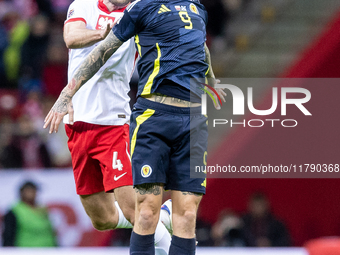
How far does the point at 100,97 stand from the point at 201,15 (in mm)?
974

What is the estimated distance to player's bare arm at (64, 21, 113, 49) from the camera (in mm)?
3593

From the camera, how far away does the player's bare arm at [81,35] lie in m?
3.59

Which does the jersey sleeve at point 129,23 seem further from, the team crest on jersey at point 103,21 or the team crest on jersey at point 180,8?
the team crest on jersey at point 103,21

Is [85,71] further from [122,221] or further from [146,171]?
[122,221]

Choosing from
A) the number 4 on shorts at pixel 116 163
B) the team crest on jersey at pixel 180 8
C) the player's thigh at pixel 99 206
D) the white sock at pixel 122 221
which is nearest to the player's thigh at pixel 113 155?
the number 4 on shorts at pixel 116 163

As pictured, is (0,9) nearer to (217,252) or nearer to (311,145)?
(311,145)

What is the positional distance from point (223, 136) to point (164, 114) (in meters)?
4.58

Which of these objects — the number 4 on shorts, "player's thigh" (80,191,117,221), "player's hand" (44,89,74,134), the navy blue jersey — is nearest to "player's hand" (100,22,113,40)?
the navy blue jersey

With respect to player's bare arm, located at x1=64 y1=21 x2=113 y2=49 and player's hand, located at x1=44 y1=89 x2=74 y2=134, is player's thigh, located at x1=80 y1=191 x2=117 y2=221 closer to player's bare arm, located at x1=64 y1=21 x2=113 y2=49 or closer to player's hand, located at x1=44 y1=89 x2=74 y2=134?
player's hand, located at x1=44 y1=89 x2=74 y2=134

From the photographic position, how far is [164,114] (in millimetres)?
3305

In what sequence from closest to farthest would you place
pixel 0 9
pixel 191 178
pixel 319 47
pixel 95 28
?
pixel 191 178
pixel 95 28
pixel 319 47
pixel 0 9

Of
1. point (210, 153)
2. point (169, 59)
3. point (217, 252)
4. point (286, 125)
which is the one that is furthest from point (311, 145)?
point (169, 59)

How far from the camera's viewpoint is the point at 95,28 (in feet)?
12.9

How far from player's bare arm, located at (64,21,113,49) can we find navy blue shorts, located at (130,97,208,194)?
0.57 meters
